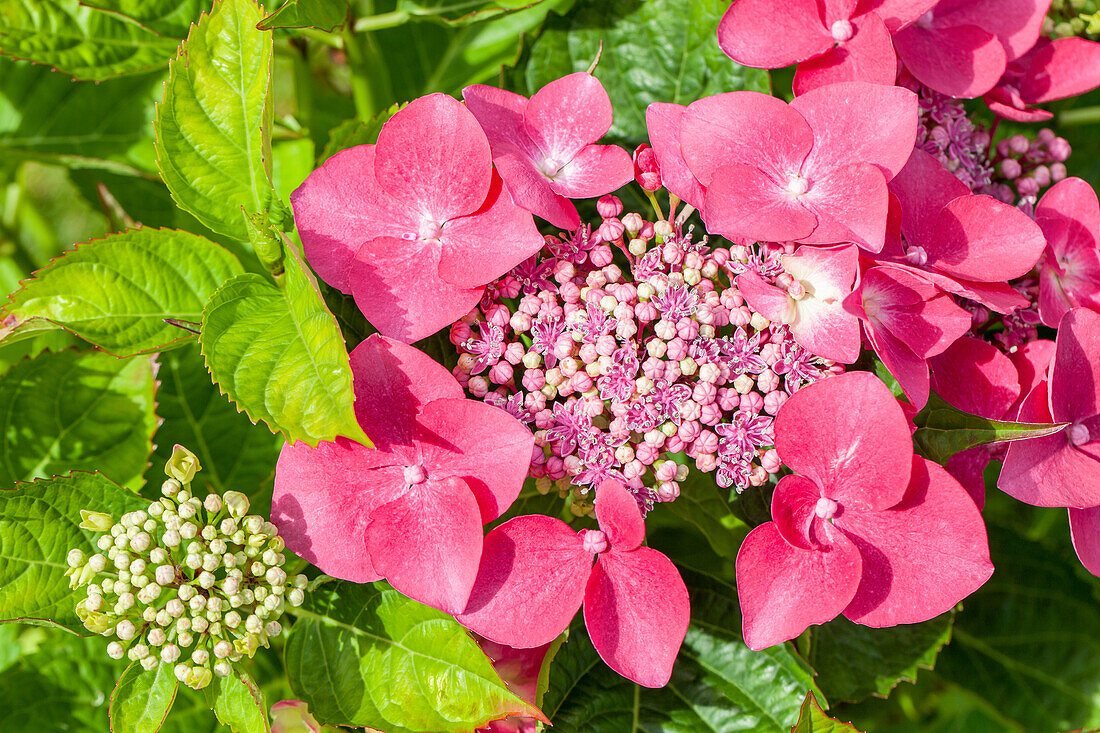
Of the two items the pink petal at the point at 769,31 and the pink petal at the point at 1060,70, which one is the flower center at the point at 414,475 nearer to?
the pink petal at the point at 769,31

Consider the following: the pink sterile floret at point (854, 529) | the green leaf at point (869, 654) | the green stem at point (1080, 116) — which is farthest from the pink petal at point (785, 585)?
the green stem at point (1080, 116)

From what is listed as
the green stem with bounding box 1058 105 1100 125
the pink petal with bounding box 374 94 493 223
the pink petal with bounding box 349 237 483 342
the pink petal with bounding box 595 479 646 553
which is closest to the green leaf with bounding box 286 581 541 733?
the pink petal with bounding box 595 479 646 553

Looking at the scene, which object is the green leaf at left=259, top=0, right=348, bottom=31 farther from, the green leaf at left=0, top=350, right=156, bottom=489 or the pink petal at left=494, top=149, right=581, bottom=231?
the green leaf at left=0, top=350, right=156, bottom=489

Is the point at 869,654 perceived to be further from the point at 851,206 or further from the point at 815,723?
the point at 851,206

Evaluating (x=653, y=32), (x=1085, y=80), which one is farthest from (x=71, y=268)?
(x=1085, y=80)

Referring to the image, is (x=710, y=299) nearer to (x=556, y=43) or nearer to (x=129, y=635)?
(x=556, y=43)

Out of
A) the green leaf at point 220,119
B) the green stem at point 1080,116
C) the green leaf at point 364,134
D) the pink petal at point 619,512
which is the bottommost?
the green stem at point 1080,116

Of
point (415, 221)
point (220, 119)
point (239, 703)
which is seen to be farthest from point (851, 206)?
point (239, 703)
